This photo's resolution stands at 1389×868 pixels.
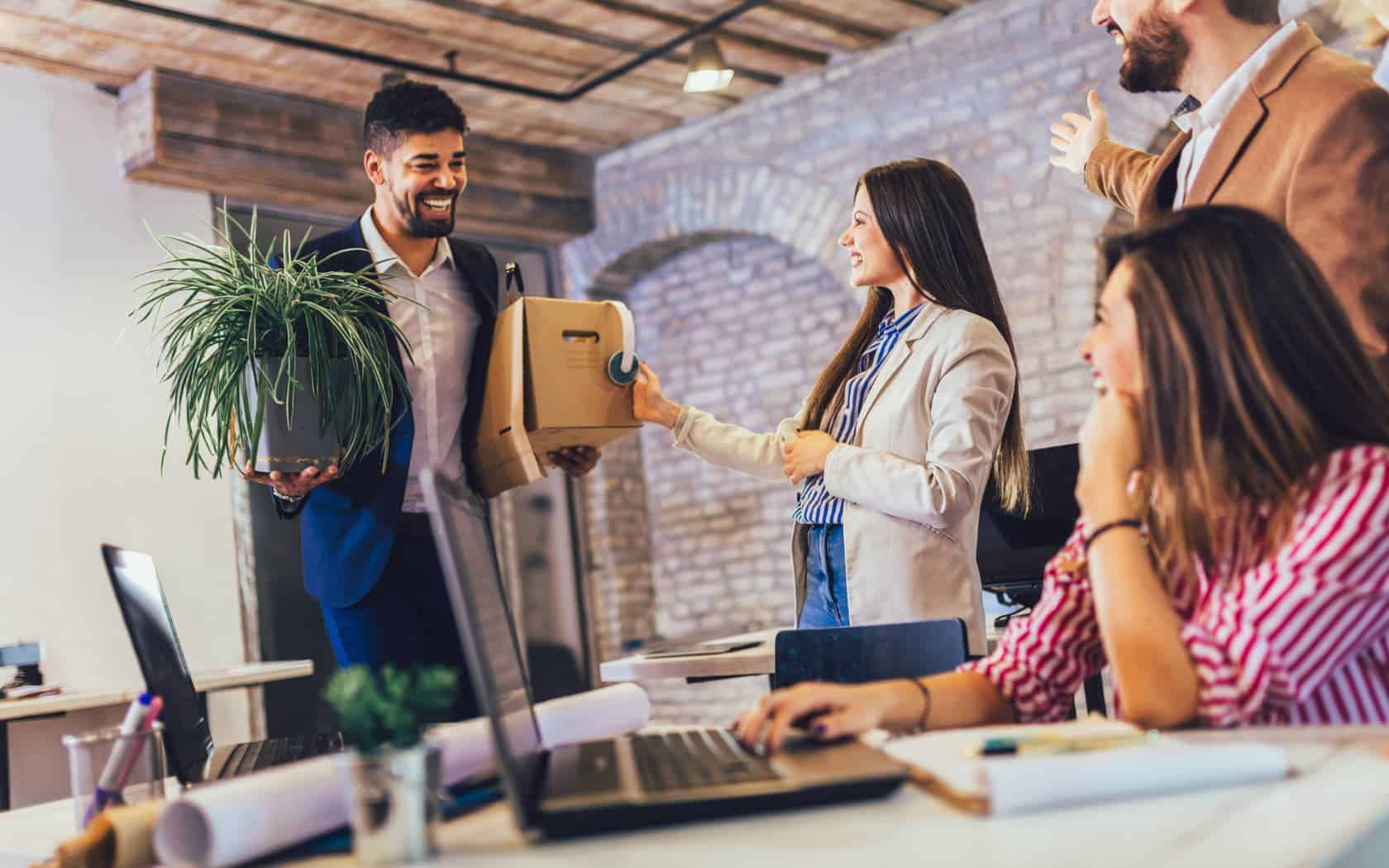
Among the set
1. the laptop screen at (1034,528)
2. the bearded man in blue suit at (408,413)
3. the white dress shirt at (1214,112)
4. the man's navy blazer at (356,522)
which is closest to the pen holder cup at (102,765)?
the bearded man in blue suit at (408,413)

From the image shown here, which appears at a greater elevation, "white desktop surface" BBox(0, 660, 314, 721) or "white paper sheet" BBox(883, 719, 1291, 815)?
"white paper sheet" BBox(883, 719, 1291, 815)

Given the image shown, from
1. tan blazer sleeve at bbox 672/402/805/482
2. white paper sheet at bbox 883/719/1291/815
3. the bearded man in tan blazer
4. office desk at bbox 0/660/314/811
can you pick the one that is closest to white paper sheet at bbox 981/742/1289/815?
white paper sheet at bbox 883/719/1291/815

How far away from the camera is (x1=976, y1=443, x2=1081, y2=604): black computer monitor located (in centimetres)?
372

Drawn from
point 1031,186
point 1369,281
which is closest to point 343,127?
point 1031,186

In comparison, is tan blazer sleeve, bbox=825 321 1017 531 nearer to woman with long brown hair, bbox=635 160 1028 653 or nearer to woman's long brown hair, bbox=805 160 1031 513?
woman with long brown hair, bbox=635 160 1028 653

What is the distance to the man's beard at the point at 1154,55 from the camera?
2.14m

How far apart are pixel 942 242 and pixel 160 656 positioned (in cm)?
151

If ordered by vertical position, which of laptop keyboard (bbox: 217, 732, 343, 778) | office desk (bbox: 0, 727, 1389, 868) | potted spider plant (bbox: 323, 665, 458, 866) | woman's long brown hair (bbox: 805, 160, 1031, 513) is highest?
woman's long brown hair (bbox: 805, 160, 1031, 513)

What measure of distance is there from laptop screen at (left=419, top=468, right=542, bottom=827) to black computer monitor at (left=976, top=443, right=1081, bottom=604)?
8.63 ft

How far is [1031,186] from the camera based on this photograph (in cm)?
499

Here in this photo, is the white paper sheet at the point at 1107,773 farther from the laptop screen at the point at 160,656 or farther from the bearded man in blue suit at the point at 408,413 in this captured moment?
the bearded man in blue suit at the point at 408,413

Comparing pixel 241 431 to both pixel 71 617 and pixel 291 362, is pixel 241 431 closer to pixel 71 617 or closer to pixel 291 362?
pixel 291 362

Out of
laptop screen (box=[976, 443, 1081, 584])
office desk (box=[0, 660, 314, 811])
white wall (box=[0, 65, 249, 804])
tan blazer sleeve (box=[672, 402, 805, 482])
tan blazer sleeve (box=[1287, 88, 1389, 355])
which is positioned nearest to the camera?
tan blazer sleeve (box=[1287, 88, 1389, 355])

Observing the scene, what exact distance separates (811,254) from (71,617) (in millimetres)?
3272
